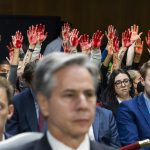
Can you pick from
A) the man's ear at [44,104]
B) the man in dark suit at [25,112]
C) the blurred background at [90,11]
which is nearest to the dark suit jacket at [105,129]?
the man in dark suit at [25,112]

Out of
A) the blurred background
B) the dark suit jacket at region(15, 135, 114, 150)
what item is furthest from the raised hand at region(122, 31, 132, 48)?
the dark suit jacket at region(15, 135, 114, 150)

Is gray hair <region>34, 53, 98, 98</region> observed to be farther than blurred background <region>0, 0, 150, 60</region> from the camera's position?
No

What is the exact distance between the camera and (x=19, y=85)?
593 cm

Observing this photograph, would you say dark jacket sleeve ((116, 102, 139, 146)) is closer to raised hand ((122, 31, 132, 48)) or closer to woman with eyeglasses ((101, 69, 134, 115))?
woman with eyeglasses ((101, 69, 134, 115))

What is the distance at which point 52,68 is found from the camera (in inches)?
73.3

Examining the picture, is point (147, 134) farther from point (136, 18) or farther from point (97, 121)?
point (136, 18)

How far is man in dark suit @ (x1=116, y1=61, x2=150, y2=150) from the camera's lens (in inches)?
174

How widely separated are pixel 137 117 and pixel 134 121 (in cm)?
4

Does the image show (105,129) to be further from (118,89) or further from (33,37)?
(33,37)

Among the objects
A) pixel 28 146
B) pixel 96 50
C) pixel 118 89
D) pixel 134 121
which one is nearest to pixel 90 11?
pixel 96 50

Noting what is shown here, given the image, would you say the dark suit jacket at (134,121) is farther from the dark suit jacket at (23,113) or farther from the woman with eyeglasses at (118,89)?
the woman with eyeglasses at (118,89)

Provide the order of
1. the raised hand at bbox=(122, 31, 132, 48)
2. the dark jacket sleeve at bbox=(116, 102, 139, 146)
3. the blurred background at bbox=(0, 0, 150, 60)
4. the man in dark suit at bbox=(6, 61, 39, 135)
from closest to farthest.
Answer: the man in dark suit at bbox=(6, 61, 39, 135), the dark jacket sleeve at bbox=(116, 102, 139, 146), the raised hand at bbox=(122, 31, 132, 48), the blurred background at bbox=(0, 0, 150, 60)

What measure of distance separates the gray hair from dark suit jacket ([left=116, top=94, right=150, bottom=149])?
254 cm

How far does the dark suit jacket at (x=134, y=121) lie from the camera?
14.5ft
